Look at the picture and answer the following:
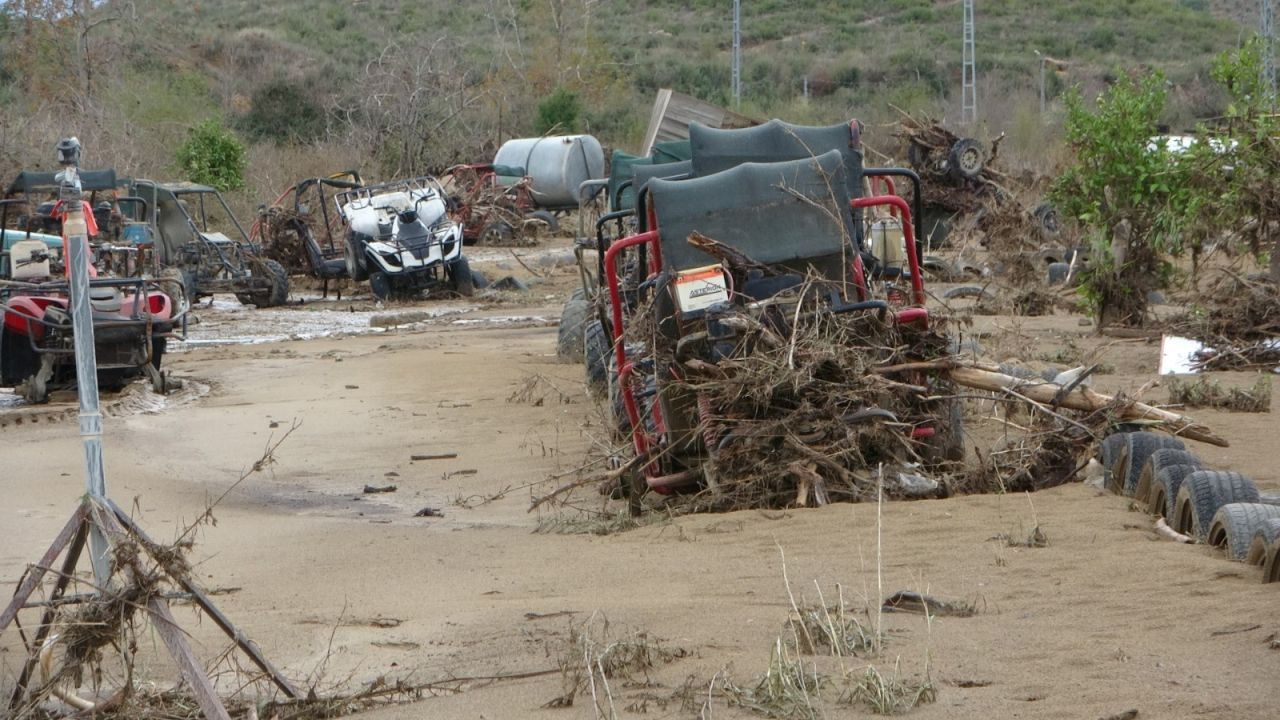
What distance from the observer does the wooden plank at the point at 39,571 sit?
3.63m

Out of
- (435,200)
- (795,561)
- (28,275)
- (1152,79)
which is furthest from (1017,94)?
(795,561)

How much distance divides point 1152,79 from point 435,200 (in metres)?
10.5

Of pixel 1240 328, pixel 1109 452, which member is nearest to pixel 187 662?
pixel 1109 452

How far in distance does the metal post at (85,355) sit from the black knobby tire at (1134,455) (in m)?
4.35

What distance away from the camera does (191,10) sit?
58.5 m

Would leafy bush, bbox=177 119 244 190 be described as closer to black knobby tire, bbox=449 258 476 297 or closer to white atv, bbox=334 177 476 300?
white atv, bbox=334 177 476 300

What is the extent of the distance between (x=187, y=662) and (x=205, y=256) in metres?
15.8

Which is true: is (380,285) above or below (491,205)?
below

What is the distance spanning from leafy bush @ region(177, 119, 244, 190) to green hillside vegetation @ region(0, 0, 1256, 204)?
632mm

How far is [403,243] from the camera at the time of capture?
1916cm

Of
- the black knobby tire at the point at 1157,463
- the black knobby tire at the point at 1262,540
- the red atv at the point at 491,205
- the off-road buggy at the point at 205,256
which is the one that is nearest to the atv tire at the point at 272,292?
the off-road buggy at the point at 205,256

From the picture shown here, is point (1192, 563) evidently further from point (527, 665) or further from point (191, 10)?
point (191, 10)

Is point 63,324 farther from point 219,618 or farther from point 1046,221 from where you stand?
point 1046,221

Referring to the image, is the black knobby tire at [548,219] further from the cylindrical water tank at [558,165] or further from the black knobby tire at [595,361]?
the black knobby tire at [595,361]
